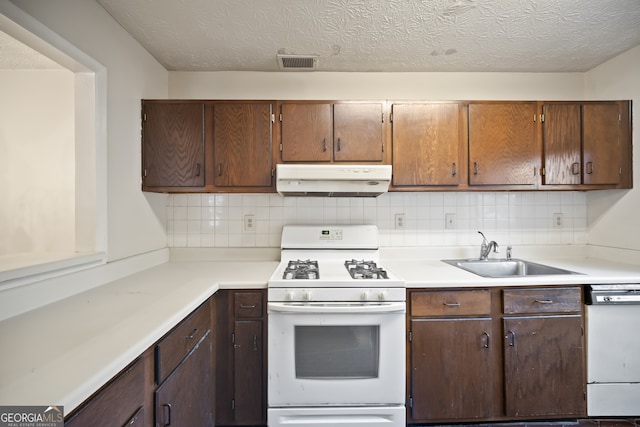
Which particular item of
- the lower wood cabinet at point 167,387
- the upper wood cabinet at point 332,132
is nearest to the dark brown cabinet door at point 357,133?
the upper wood cabinet at point 332,132

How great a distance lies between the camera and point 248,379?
174 centimetres

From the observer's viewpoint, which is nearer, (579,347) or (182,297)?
(182,297)

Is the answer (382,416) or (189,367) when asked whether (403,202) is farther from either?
(189,367)

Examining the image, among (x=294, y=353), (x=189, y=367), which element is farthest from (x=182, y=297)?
(x=294, y=353)

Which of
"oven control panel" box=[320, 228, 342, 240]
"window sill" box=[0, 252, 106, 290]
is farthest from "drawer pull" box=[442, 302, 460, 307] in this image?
"window sill" box=[0, 252, 106, 290]

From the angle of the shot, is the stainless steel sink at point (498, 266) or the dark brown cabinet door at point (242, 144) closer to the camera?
the dark brown cabinet door at point (242, 144)

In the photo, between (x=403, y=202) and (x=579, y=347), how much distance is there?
1399 mm

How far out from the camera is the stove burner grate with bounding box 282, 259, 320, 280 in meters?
1.79

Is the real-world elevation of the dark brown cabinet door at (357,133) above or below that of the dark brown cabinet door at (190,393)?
above

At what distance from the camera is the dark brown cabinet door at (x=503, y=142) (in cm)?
213

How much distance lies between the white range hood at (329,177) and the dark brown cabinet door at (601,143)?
1482mm

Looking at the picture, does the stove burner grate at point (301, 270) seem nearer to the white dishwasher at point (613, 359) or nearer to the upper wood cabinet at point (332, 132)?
the upper wood cabinet at point (332, 132)

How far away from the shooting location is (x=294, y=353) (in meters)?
1.69

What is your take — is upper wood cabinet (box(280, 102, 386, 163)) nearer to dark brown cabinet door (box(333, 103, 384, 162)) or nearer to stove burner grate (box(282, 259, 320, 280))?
dark brown cabinet door (box(333, 103, 384, 162))
